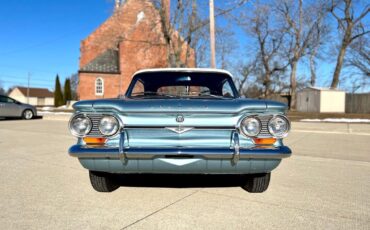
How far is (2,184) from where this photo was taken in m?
4.16

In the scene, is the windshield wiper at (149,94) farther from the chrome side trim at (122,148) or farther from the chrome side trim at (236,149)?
the chrome side trim at (236,149)

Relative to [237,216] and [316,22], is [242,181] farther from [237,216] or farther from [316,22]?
[316,22]

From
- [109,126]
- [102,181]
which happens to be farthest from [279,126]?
[102,181]

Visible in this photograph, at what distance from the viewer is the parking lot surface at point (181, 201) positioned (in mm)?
2879

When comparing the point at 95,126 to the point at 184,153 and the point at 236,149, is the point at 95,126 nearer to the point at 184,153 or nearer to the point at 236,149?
the point at 184,153

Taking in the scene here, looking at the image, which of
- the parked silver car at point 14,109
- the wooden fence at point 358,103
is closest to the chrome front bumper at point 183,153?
the parked silver car at point 14,109

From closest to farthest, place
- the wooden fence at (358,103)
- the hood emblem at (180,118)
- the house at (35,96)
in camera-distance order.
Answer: the hood emblem at (180,118) < the wooden fence at (358,103) < the house at (35,96)

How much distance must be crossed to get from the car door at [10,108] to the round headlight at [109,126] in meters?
16.4

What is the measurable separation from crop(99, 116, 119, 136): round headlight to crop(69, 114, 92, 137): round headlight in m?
0.13

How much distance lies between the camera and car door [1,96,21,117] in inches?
654

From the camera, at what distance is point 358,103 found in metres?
29.4

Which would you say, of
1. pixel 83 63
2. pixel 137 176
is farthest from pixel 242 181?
pixel 83 63

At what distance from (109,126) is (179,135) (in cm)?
72

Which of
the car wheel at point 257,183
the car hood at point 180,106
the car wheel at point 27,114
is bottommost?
the car wheel at point 257,183
